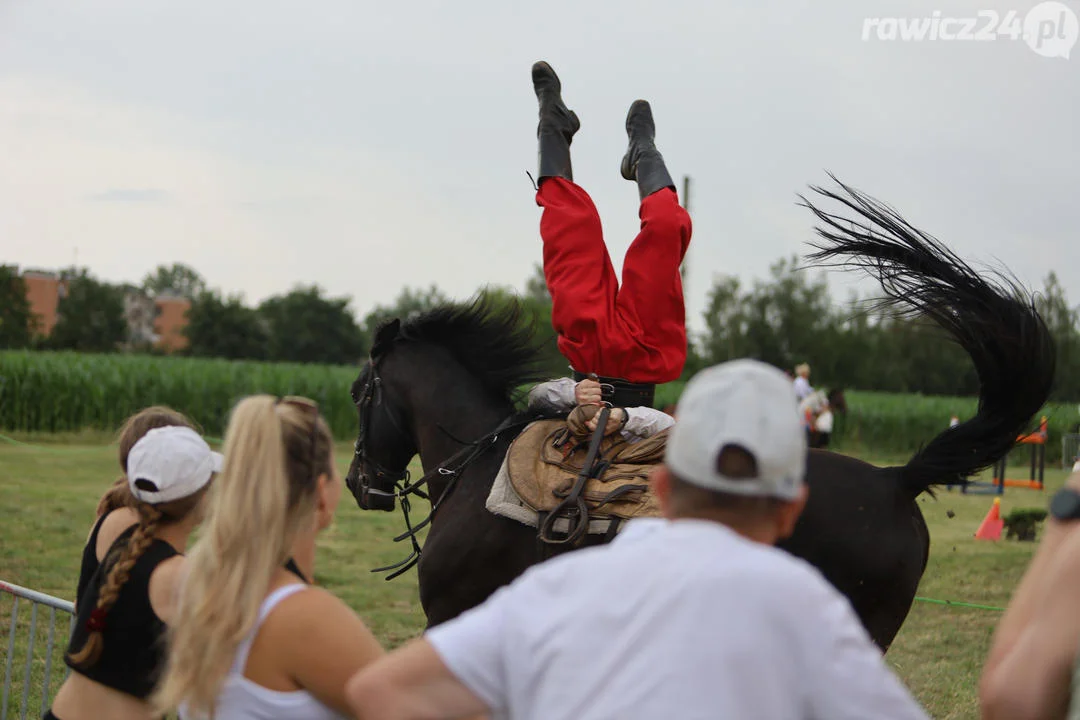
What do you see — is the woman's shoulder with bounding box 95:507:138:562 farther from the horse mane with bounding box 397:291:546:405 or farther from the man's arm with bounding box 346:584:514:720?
the horse mane with bounding box 397:291:546:405

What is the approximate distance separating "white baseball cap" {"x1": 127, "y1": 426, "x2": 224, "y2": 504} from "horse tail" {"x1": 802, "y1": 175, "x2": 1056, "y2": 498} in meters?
2.94

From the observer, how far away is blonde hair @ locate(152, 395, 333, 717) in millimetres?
1811

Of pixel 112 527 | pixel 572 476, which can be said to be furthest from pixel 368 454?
pixel 112 527

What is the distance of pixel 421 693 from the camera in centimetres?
150

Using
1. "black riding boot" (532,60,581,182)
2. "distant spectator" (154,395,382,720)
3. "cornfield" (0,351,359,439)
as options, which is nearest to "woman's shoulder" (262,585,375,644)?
"distant spectator" (154,395,382,720)

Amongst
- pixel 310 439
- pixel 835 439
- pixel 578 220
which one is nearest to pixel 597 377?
pixel 578 220

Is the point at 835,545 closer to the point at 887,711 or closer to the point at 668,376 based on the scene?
the point at 668,376

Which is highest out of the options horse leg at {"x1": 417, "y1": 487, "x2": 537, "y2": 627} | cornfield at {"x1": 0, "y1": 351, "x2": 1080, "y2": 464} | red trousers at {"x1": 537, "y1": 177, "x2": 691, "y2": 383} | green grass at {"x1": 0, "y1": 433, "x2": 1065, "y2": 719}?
red trousers at {"x1": 537, "y1": 177, "x2": 691, "y2": 383}

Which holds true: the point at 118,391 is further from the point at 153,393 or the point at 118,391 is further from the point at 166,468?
the point at 166,468

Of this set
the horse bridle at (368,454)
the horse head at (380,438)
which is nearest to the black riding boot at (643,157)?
the horse head at (380,438)

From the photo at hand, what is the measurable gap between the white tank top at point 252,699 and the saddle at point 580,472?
224 cm

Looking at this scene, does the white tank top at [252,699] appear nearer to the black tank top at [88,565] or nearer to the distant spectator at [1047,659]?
the black tank top at [88,565]

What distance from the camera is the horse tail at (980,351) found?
13.8 ft

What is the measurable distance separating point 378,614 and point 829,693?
693 centimetres
